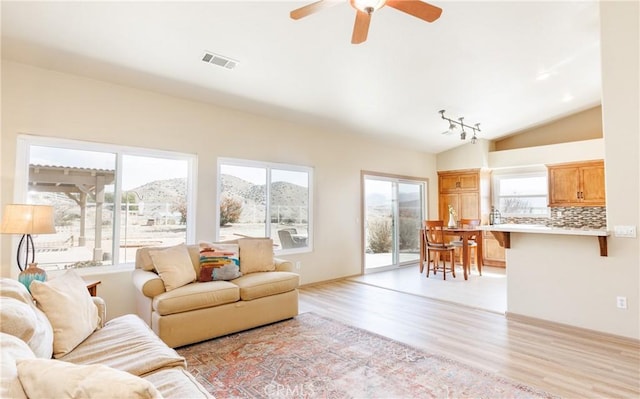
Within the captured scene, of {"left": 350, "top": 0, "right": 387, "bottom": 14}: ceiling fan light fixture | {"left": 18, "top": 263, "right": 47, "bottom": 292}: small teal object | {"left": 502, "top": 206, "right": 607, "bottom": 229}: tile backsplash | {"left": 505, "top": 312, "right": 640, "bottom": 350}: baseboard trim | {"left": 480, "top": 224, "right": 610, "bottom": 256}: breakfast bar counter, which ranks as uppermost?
{"left": 350, "top": 0, "right": 387, "bottom": 14}: ceiling fan light fixture

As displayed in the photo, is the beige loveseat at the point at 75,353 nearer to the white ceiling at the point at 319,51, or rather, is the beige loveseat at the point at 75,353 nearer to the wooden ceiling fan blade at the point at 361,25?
the white ceiling at the point at 319,51

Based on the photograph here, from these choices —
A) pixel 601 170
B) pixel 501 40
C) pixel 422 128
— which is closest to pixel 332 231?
pixel 422 128

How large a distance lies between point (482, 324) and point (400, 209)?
146 inches

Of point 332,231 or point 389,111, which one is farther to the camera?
point 332,231

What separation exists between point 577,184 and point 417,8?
19.8ft

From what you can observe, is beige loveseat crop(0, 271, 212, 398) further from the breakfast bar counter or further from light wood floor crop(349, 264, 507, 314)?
light wood floor crop(349, 264, 507, 314)

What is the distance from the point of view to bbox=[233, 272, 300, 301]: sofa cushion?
3.37 meters

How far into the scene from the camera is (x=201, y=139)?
14.0 ft

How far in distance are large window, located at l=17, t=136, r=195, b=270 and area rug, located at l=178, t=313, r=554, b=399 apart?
61.9 inches

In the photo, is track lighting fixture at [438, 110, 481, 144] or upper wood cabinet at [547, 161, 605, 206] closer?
track lighting fixture at [438, 110, 481, 144]

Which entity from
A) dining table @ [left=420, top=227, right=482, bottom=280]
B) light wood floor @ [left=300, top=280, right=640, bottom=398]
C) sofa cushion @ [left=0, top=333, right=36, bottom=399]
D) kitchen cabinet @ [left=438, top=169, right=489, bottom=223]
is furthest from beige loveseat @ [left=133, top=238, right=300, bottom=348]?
kitchen cabinet @ [left=438, top=169, right=489, bottom=223]

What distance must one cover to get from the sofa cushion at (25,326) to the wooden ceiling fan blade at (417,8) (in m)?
2.55

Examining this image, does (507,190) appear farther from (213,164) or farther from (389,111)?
(213,164)

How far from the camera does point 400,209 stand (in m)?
7.07
